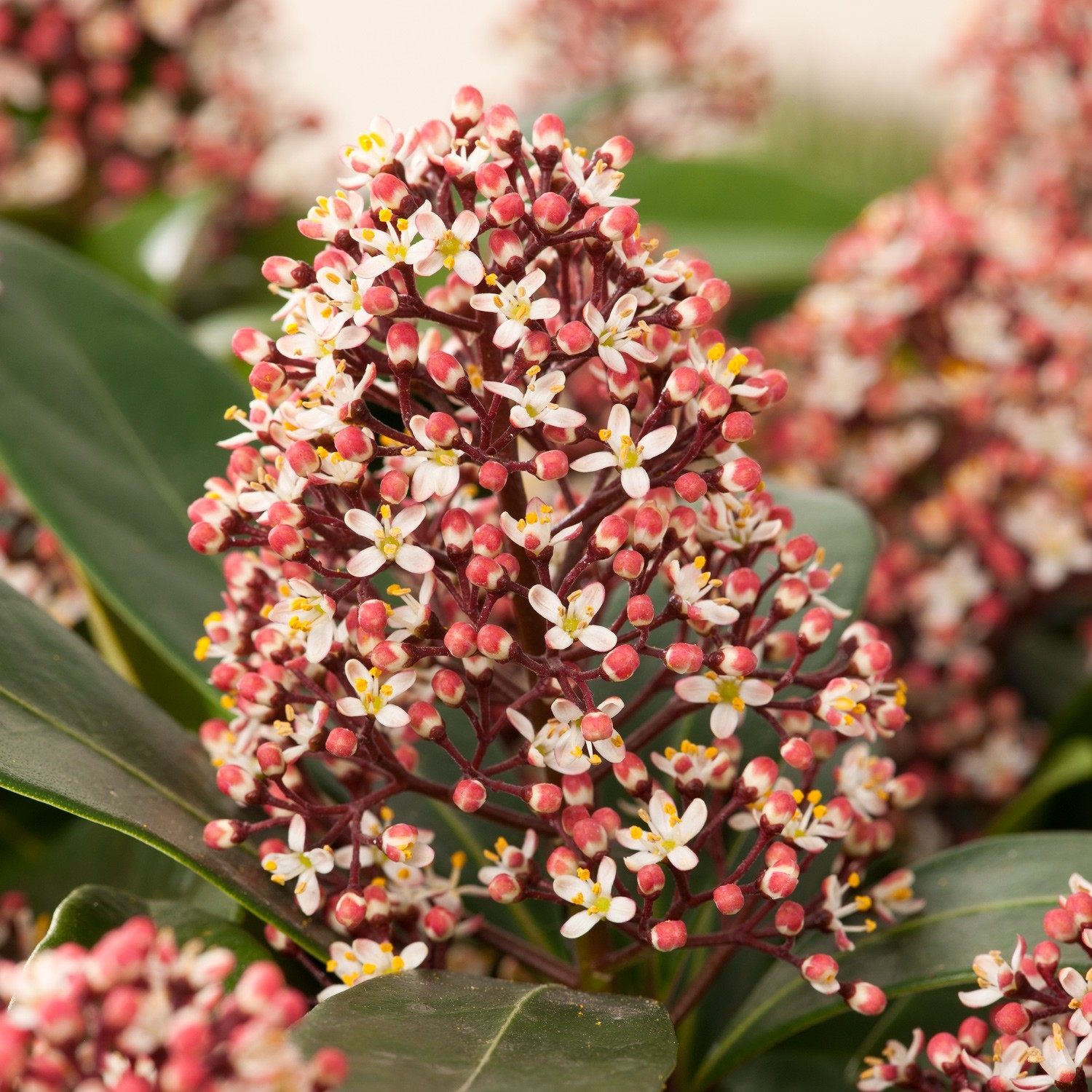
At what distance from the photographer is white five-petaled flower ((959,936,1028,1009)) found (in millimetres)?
676

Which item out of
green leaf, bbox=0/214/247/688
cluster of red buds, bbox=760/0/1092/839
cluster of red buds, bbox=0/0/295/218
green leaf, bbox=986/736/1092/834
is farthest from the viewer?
cluster of red buds, bbox=0/0/295/218

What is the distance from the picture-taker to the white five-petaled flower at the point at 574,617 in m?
0.64

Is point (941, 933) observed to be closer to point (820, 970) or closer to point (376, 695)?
point (820, 970)

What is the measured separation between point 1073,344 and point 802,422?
1.04 feet

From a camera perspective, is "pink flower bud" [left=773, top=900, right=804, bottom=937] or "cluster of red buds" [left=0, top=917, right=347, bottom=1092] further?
"pink flower bud" [left=773, top=900, right=804, bottom=937]

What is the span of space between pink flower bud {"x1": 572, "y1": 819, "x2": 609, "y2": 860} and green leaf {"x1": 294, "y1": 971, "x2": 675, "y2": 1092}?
3.3 inches

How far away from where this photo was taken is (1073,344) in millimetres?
1355

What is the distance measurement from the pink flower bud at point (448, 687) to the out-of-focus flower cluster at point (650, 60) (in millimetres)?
1632

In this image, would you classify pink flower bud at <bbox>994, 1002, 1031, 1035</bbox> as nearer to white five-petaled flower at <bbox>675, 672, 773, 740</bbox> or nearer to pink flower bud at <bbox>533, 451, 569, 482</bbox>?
white five-petaled flower at <bbox>675, 672, 773, 740</bbox>

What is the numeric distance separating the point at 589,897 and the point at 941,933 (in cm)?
26

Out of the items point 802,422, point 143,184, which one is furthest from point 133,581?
point 143,184

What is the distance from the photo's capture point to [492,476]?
647 mm

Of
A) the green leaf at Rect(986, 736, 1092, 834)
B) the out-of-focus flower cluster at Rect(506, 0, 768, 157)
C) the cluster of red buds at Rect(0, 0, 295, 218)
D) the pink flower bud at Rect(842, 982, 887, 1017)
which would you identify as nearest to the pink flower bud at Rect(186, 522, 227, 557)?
the pink flower bud at Rect(842, 982, 887, 1017)

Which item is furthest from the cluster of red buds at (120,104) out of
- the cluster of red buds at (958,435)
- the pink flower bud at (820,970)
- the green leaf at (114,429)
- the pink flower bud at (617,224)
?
the pink flower bud at (820,970)
